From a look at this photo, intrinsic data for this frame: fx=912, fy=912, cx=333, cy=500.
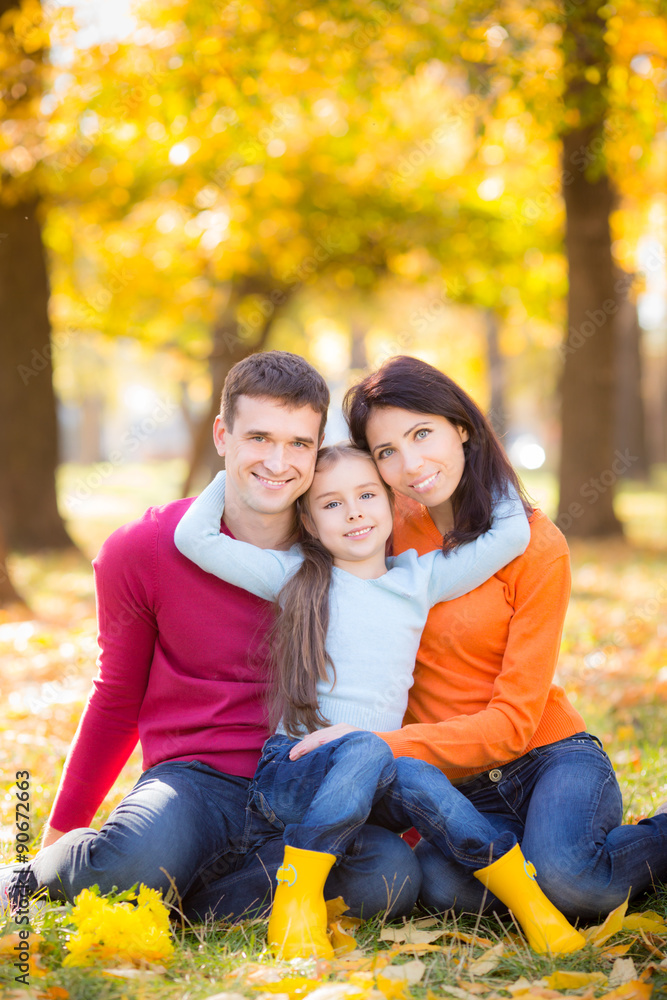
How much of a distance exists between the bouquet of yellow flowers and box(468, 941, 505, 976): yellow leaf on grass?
76 centimetres

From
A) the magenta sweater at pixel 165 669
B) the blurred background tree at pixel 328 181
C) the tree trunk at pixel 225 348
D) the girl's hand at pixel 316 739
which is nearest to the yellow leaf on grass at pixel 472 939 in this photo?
the girl's hand at pixel 316 739

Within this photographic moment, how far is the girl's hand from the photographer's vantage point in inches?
101

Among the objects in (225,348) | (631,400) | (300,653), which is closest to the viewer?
(300,653)

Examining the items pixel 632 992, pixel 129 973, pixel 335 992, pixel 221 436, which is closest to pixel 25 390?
pixel 221 436

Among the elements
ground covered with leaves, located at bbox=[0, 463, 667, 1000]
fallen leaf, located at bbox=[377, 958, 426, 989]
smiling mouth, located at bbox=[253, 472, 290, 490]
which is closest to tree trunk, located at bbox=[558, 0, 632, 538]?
ground covered with leaves, located at bbox=[0, 463, 667, 1000]

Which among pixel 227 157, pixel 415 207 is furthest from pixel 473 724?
pixel 415 207

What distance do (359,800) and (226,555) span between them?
815 mm

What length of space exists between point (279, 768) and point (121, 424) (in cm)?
5271

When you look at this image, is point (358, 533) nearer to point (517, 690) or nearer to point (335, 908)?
point (517, 690)

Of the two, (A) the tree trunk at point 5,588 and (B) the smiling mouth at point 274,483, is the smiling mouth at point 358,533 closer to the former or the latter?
(B) the smiling mouth at point 274,483

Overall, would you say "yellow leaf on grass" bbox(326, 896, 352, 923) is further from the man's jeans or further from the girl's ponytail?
the girl's ponytail

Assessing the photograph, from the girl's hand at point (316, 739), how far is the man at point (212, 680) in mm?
223

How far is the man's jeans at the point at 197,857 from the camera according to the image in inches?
96.1

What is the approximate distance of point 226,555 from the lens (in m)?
2.75
